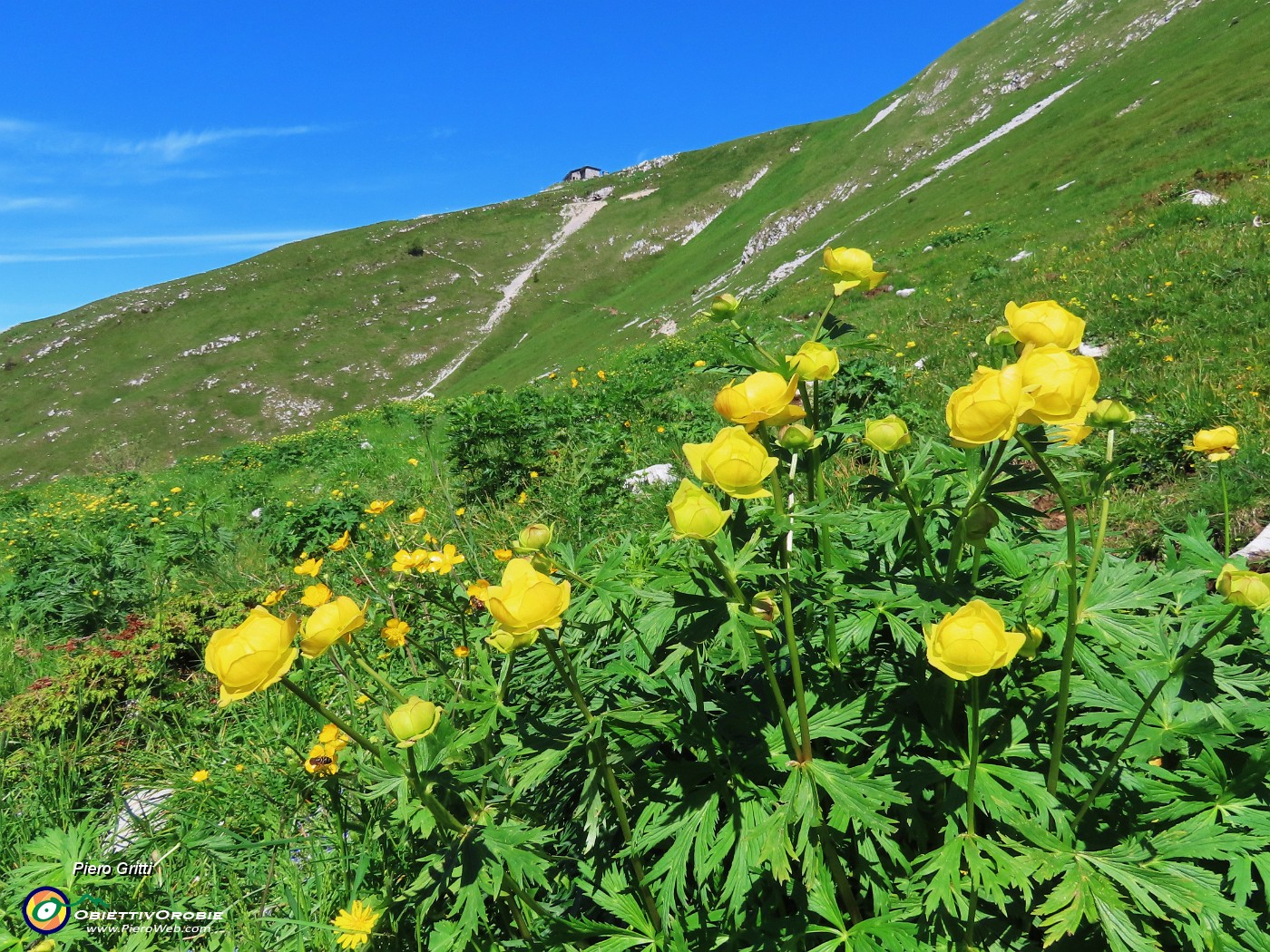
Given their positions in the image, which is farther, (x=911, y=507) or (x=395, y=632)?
(x=395, y=632)

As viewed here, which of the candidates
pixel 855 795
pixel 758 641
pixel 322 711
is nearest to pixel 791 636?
pixel 758 641

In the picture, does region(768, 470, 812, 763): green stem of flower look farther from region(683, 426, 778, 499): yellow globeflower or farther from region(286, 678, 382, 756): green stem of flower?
region(286, 678, 382, 756): green stem of flower

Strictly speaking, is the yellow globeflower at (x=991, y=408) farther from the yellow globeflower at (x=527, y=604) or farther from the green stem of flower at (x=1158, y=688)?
the yellow globeflower at (x=527, y=604)

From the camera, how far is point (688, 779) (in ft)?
4.72

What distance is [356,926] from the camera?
1.58m

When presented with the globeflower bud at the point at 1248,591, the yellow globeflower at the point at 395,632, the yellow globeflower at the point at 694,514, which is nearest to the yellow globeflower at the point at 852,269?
the yellow globeflower at the point at 694,514

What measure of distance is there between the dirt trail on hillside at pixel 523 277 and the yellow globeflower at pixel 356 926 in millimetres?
62023

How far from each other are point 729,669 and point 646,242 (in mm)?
78452

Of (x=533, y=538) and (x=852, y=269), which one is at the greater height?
(x=852, y=269)

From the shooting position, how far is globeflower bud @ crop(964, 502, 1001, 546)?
115 centimetres

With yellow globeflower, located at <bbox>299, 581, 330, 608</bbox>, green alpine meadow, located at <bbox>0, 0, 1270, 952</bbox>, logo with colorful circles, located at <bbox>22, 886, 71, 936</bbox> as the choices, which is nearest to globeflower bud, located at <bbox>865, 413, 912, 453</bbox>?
green alpine meadow, located at <bbox>0, 0, 1270, 952</bbox>

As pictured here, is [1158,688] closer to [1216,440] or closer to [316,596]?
[1216,440]

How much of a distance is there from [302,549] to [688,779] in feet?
13.9

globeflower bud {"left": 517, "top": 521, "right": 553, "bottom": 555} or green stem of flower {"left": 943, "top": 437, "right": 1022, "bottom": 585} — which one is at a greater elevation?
globeflower bud {"left": 517, "top": 521, "right": 553, "bottom": 555}
